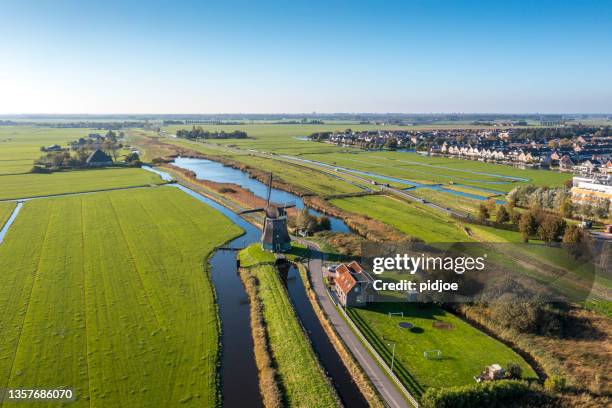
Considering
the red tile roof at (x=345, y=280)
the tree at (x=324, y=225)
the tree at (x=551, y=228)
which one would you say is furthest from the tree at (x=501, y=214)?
the red tile roof at (x=345, y=280)

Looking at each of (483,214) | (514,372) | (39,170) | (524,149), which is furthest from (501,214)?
(39,170)

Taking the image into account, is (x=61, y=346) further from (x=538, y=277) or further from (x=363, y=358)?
(x=538, y=277)

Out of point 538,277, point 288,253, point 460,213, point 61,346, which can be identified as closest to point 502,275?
point 538,277

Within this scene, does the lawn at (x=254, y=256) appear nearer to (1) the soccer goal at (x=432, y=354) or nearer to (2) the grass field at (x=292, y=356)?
(2) the grass field at (x=292, y=356)

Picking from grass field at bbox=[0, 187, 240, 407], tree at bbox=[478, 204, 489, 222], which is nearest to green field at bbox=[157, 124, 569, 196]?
tree at bbox=[478, 204, 489, 222]

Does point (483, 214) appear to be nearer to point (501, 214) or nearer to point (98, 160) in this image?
point (501, 214)

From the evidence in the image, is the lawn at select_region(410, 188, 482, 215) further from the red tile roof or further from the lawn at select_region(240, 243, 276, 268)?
the lawn at select_region(240, 243, 276, 268)
